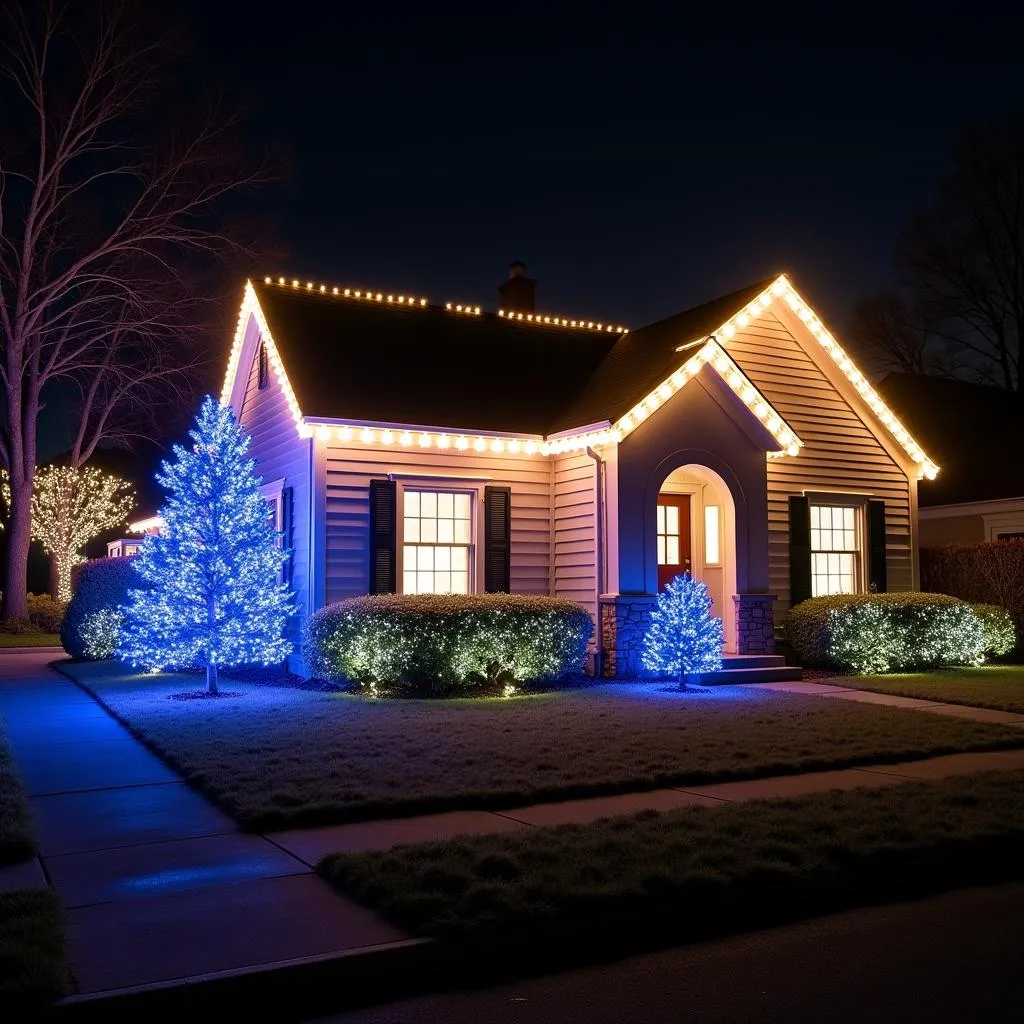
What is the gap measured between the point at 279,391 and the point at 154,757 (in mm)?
9277

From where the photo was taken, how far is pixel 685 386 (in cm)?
1614

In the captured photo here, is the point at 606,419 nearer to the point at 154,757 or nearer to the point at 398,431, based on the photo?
the point at 398,431

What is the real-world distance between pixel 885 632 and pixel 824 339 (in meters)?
Answer: 5.36

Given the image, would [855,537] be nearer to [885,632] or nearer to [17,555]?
[885,632]

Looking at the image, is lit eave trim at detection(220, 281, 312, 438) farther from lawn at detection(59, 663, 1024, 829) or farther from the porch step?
the porch step

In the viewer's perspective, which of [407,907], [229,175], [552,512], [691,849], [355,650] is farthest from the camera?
[229,175]

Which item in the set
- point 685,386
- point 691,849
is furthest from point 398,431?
point 691,849

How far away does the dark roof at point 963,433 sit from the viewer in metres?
25.4

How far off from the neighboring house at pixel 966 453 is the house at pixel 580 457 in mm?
5518

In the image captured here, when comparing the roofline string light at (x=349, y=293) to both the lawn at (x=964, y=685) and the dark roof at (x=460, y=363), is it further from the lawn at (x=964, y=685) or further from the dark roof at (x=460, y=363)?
the lawn at (x=964, y=685)

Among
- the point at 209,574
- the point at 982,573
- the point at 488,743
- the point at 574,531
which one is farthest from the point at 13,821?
the point at 982,573

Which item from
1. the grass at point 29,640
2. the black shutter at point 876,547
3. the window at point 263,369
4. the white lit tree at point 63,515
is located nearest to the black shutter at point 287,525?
the window at point 263,369

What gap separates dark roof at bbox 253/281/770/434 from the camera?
16188mm

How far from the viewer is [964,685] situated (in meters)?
14.5
